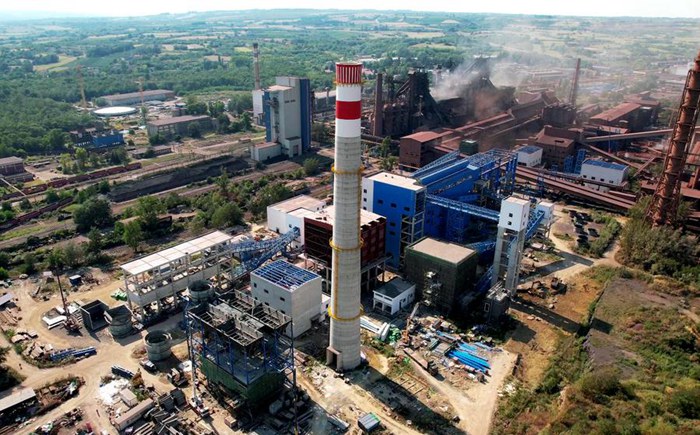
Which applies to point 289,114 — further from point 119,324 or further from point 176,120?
point 119,324

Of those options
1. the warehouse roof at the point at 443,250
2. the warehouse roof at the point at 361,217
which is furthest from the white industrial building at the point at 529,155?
the warehouse roof at the point at 361,217

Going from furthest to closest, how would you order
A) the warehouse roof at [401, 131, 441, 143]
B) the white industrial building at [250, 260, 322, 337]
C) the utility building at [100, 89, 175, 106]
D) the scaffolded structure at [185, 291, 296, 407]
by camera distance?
the utility building at [100, 89, 175, 106] < the warehouse roof at [401, 131, 441, 143] < the white industrial building at [250, 260, 322, 337] < the scaffolded structure at [185, 291, 296, 407]

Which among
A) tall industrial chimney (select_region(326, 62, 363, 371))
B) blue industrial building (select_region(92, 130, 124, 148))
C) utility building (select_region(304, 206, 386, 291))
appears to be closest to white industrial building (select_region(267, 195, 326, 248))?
utility building (select_region(304, 206, 386, 291))

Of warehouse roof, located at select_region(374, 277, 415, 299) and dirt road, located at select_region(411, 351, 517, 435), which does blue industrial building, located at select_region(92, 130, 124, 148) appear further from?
dirt road, located at select_region(411, 351, 517, 435)

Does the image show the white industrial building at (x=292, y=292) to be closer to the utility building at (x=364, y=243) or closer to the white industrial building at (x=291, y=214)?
the utility building at (x=364, y=243)

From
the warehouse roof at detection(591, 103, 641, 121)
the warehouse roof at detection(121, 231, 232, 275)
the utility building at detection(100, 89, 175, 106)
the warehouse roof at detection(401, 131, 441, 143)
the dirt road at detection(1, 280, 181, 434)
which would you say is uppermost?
the warehouse roof at detection(591, 103, 641, 121)

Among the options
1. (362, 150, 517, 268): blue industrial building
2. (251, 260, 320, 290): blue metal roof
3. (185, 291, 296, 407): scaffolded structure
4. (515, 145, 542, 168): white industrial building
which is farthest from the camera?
(515, 145, 542, 168): white industrial building
